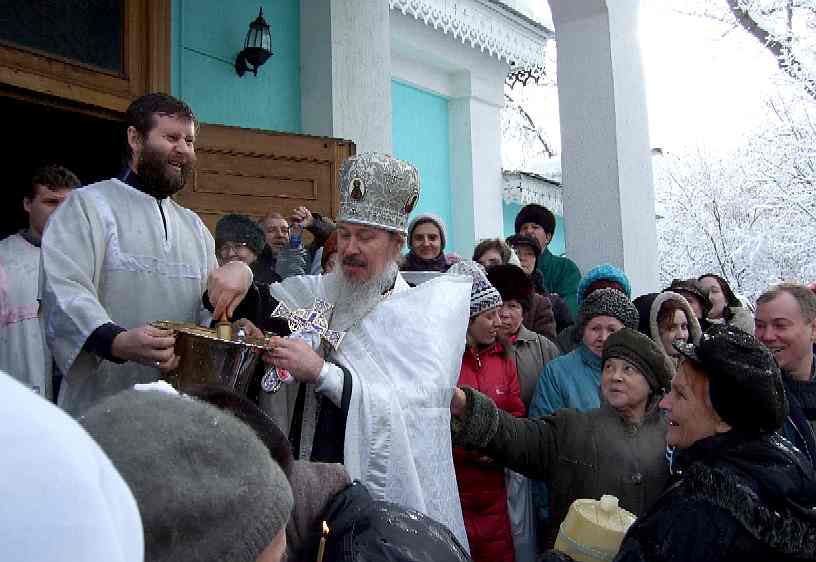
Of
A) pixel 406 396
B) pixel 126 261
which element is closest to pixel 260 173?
pixel 126 261

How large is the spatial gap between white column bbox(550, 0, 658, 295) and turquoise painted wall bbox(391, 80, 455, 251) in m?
3.28

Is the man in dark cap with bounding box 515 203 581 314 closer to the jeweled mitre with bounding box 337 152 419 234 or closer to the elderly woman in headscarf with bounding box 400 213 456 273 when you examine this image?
the elderly woman in headscarf with bounding box 400 213 456 273

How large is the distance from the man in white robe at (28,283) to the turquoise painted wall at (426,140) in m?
6.30

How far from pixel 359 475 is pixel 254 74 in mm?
4414

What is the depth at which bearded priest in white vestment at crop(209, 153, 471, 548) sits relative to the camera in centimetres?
265

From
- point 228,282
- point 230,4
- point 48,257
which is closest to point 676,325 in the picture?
point 228,282

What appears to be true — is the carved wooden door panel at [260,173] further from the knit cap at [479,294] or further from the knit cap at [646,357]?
the knit cap at [646,357]

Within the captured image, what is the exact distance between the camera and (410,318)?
2.94 metres

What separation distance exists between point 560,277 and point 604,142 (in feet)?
4.98

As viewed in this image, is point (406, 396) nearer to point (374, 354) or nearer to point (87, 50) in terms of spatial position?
point (374, 354)

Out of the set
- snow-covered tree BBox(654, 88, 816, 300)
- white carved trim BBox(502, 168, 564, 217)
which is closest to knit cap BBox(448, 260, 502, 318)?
white carved trim BBox(502, 168, 564, 217)

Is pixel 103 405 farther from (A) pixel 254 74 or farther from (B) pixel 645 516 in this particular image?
(A) pixel 254 74

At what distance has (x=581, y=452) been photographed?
3293mm

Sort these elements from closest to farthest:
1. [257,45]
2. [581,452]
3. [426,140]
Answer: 1. [581,452]
2. [257,45]
3. [426,140]
